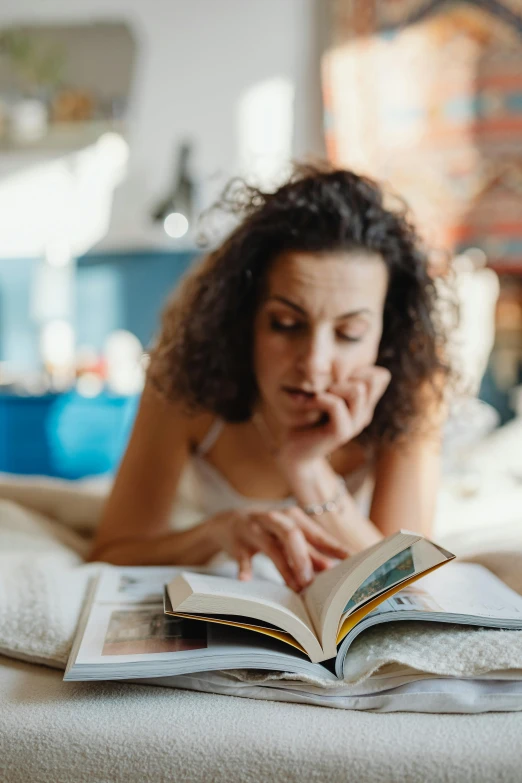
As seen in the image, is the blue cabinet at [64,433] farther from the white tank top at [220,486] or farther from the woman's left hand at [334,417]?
the woman's left hand at [334,417]

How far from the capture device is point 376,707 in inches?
25.8

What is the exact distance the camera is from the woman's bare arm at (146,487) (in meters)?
1.18

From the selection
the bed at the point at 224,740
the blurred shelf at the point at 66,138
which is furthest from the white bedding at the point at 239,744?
the blurred shelf at the point at 66,138

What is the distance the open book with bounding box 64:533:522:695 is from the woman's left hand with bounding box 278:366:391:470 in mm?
348

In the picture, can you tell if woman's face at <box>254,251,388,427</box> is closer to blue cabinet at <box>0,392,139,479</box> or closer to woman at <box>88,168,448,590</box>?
woman at <box>88,168,448,590</box>

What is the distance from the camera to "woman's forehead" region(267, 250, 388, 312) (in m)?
1.10

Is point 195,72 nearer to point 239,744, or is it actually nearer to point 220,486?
point 220,486

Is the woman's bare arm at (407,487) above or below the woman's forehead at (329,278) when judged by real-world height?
below

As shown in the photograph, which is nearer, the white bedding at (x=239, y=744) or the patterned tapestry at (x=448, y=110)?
the white bedding at (x=239, y=744)

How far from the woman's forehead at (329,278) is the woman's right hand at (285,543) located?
0.35 metres

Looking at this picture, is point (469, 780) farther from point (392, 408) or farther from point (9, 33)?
point (9, 33)

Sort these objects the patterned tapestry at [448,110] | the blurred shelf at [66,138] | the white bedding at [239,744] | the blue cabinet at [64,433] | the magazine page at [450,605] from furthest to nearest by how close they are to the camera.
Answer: the blurred shelf at [66,138] → the blue cabinet at [64,433] → the patterned tapestry at [448,110] → the magazine page at [450,605] → the white bedding at [239,744]

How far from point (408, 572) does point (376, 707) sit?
0.41 feet

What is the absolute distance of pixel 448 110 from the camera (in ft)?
9.64
